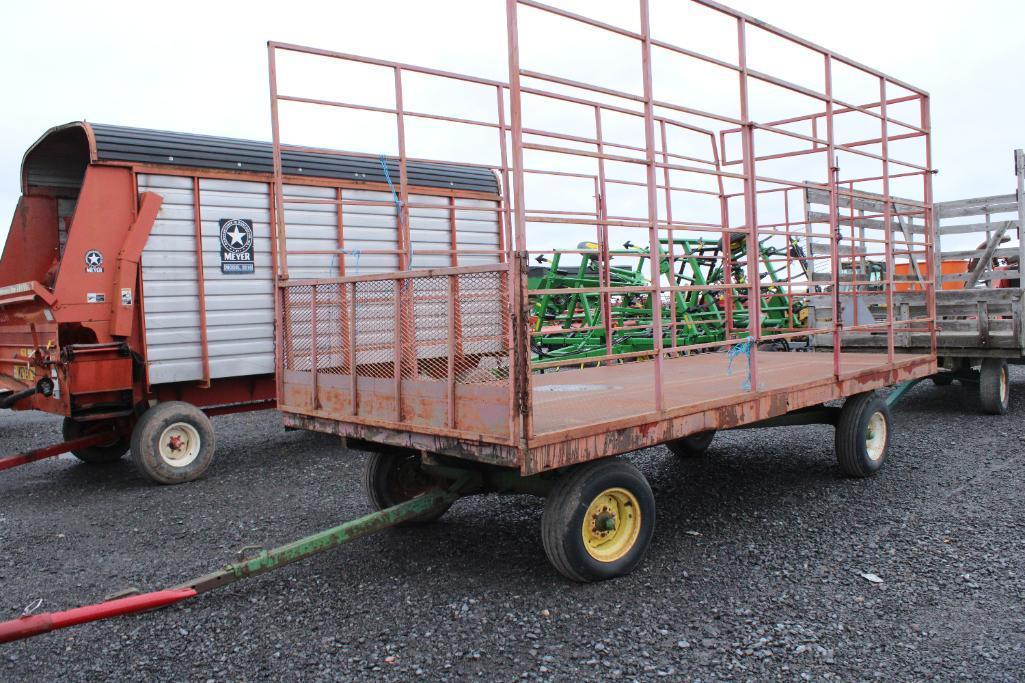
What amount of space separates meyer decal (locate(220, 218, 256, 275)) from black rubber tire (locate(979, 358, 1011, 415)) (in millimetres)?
8075

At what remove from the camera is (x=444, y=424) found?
4.08 m

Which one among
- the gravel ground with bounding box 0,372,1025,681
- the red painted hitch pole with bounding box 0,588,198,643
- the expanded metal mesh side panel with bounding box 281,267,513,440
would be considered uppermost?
the expanded metal mesh side panel with bounding box 281,267,513,440

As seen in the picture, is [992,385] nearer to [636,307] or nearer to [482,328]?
[636,307]

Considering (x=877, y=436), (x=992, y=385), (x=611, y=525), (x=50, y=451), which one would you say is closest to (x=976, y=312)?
(x=992, y=385)

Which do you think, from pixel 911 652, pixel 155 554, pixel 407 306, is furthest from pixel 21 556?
pixel 911 652

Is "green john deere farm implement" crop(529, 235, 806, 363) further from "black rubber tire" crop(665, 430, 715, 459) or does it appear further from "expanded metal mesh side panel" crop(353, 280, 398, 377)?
"expanded metal mesh side panel" crop(353, 280, 398, 377)

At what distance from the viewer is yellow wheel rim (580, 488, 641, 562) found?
13.8ft

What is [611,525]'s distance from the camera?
4.26 m

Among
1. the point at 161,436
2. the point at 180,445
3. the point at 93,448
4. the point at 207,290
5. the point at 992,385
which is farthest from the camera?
the point at 992,385

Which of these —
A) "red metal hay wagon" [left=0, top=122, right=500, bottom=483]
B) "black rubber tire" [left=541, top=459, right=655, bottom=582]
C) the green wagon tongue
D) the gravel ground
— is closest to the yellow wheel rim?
"black rubber tire" [left=541, top=459, right=655, bottom=582]

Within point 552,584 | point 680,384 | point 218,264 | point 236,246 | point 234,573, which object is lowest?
point 552,584

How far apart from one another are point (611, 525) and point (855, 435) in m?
3.04

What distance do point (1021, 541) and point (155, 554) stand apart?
5381 mm

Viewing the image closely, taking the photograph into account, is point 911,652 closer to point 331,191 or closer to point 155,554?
point 155,554
